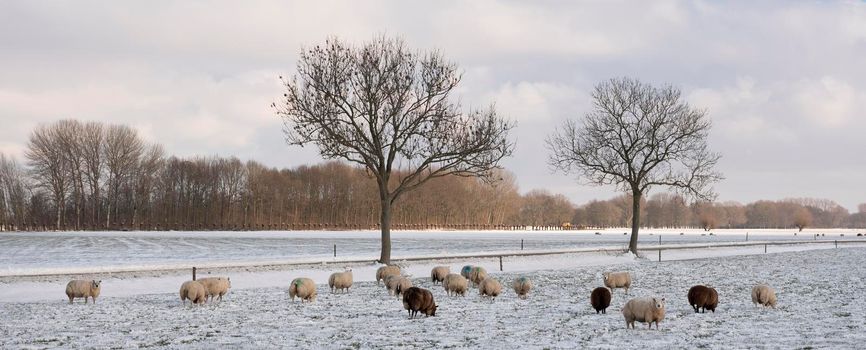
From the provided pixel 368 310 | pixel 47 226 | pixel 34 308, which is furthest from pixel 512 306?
pixel 47 226

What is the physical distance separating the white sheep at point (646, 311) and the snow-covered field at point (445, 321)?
0.32 meters

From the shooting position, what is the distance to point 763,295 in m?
22.8

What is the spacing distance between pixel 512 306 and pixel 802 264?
28.0m

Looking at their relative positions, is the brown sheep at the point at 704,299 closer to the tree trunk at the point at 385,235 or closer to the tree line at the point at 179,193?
the tree trunk at the point at 385,235

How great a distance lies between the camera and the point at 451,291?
92.3 feet

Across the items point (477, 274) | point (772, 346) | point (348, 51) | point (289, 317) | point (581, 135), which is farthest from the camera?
point (581, 135)

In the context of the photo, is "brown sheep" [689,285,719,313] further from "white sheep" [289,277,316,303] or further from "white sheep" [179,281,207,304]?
"white sheep" [179,281,207,304]

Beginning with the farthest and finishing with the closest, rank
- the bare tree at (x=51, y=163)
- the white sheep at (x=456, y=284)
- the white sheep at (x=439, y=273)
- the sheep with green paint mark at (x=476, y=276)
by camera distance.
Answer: the bare tree at (x=51, y=163), the white sheep at (x=439, y=273), the sheep with green paint mark at (x=476, y=276), the white sheep at (x=456, y=284)

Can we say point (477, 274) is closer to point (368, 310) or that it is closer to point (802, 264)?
point (368, 310)

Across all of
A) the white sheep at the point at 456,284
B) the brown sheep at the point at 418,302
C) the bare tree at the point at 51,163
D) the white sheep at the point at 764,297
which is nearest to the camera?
the brown sheep at the point at 418,302

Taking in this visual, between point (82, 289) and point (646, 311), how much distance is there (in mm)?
18821

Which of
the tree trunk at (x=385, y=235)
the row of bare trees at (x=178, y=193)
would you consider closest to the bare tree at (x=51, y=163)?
the row of bare trees at (x=178, y=193)

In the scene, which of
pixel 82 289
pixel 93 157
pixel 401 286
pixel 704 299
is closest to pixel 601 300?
pixel 704 299

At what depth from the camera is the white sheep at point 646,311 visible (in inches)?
736
